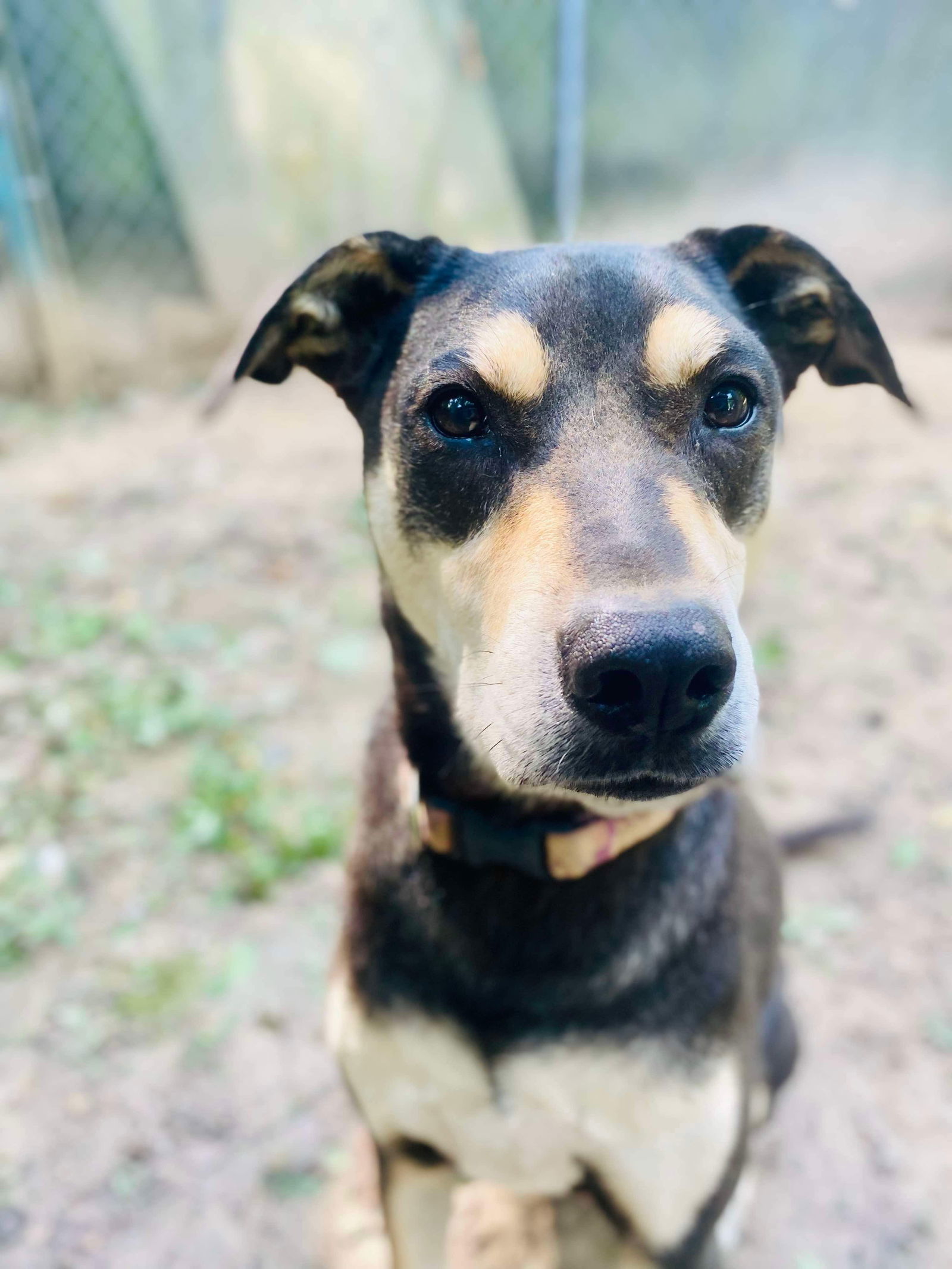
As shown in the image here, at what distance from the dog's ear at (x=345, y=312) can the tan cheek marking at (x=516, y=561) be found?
57cm

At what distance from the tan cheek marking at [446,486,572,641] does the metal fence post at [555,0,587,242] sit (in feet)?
19.7

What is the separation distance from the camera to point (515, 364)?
1654 mm

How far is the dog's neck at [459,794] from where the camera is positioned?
184cm

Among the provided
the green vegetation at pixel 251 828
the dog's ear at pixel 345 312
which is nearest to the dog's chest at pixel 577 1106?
the dog's ear at pixel 345 312

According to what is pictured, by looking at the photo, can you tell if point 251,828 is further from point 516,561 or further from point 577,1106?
point 516,561

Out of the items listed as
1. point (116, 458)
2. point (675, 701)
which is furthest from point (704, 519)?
point (116, 458)

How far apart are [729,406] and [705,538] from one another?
0.37m

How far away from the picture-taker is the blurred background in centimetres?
276

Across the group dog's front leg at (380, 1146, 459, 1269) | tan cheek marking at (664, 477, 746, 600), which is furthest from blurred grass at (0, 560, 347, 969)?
tan cheek marking at (664, 477, 746, 600)

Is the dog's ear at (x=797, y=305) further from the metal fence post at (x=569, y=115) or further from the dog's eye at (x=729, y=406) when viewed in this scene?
the metal fence post at (x=569, y=115)

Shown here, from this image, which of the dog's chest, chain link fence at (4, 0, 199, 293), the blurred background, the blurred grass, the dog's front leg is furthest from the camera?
chain link fence at (4, 0, 199, 293)

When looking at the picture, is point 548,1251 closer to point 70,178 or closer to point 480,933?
point 480,933

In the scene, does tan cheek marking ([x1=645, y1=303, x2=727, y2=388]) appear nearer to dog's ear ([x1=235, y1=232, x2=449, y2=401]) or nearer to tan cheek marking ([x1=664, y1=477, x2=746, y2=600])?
tan cheek marking ([x1=664, y1=477, x2=746, y2=600])

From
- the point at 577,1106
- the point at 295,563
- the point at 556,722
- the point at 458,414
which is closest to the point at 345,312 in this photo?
the point at 458,414
